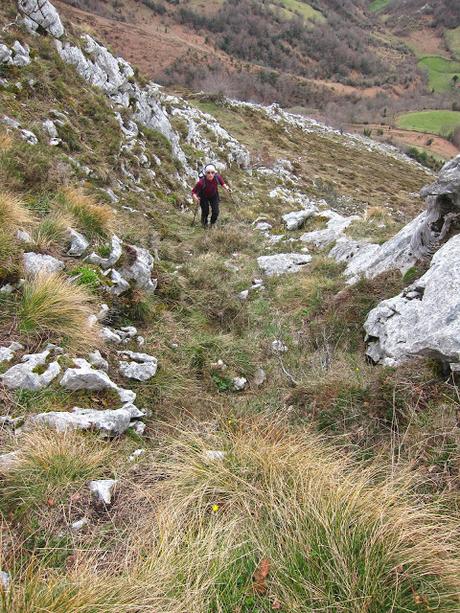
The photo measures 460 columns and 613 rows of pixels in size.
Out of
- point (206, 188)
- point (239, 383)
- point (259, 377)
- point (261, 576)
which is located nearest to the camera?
point (261, 576)

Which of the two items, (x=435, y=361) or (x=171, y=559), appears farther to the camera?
(x=435, y=361)

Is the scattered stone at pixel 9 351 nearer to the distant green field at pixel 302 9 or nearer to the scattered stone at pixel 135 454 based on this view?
the scattered stone at pixel 135 454

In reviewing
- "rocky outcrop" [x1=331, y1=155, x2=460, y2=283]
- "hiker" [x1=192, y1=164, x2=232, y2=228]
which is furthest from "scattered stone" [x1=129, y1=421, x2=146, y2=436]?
"hiker" [x1=192, y1=164, x2=232, y2=228]

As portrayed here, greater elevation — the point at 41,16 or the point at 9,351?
the point at 41,16

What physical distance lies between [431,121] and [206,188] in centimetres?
11547

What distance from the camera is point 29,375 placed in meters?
3.59

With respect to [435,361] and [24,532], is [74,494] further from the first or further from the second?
[435,361]

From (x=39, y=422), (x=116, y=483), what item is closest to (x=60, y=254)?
(x=39, y=422)

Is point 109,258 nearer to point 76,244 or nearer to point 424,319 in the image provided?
point 76,244

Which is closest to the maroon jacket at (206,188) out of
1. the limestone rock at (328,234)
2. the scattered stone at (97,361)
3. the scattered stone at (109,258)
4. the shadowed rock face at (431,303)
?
the limestone rock at (328,234)

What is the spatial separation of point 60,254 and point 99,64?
12.1 metres

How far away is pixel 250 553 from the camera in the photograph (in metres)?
2.34

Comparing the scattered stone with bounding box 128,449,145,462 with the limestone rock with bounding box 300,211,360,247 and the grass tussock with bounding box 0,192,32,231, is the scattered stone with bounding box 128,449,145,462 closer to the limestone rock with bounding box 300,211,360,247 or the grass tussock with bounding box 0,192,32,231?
the grass tussock with bounding box 0,192,32,231

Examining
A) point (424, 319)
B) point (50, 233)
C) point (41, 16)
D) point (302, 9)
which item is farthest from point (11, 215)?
point (302, 9)
